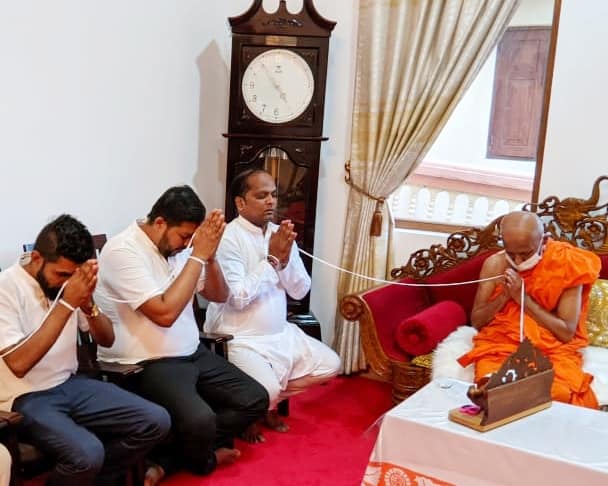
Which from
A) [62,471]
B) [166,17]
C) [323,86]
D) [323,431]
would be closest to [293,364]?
[323,431]

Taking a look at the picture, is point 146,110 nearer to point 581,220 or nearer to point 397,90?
point 397,90

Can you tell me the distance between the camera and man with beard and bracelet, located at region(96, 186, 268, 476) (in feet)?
8.19

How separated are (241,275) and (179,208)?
1.73ft

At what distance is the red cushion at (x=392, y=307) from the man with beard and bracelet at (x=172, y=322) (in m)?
0.70

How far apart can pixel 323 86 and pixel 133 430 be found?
199 cm

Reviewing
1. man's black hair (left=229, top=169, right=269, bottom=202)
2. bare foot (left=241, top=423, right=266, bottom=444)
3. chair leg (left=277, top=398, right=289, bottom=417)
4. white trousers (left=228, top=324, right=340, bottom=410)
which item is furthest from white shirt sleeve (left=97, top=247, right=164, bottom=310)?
chair leg (left=277, top=398, right=289, bottom=417)

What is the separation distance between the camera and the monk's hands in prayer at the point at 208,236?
2547 mm

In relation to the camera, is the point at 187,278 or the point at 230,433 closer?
the point at 187,278

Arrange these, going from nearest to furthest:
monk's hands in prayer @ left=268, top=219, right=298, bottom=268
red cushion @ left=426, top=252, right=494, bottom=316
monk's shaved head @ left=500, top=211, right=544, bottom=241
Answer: monk's shaved head @ left=500, top=211, right=544, bottom=241
monk's hands in prayer @ left=268, top=219, right=298, bottom=268
red cushion @ left=426, top=252, right=494, bottom=316

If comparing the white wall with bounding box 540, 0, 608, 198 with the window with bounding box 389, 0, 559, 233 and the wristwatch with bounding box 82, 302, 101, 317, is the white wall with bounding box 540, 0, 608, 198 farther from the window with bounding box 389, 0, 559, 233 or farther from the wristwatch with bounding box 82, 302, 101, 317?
the wristwatch with bounding box 82, 302, 101, 317

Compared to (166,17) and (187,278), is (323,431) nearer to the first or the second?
(187,278)

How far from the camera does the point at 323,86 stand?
351 centimetres

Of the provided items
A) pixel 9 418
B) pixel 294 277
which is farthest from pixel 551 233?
pixel 9 418

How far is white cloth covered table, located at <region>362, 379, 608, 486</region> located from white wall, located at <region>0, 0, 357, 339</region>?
169 centimetres
